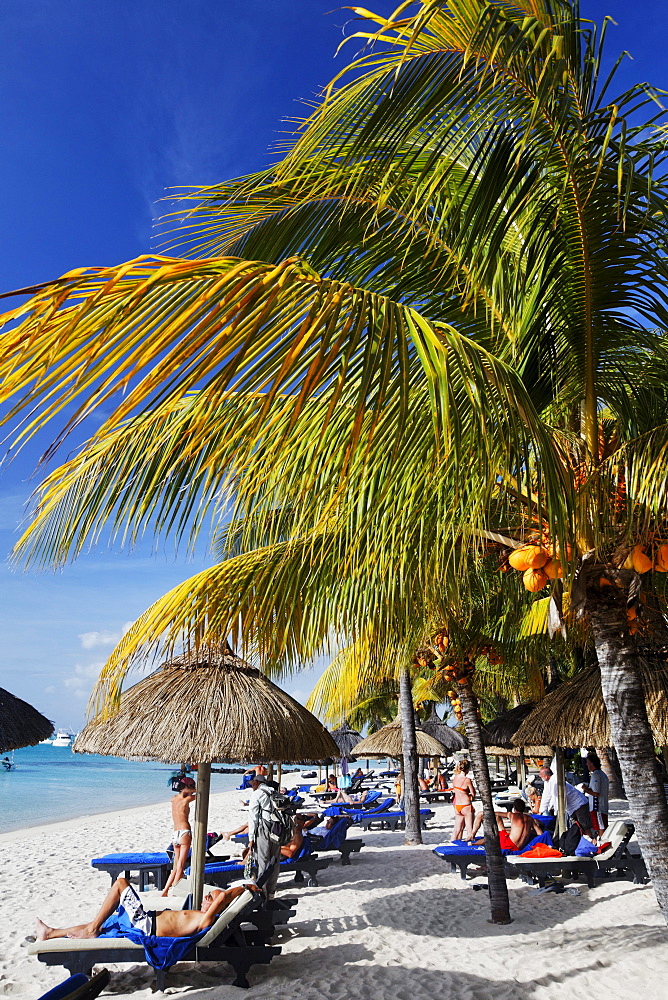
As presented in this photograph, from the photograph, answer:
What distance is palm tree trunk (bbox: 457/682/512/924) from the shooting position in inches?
281

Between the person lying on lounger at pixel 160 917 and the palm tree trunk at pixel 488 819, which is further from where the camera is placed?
the palm tree trunk at pixel 488 819

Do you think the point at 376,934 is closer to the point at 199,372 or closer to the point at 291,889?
the point at 291,889

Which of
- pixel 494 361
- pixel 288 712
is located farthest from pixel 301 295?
pixel 288 712

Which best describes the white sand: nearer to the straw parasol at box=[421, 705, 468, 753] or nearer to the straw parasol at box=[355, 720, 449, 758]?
the straw parasol at box=[355, 720, 449, 758]

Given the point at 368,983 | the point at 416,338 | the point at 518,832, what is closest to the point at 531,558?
the point at 416,338

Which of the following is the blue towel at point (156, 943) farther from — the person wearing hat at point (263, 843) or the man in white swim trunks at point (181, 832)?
the man in white swim trunks at point (181, 832)

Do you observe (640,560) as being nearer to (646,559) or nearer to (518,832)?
(646,559)

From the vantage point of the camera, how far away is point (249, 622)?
4.19m

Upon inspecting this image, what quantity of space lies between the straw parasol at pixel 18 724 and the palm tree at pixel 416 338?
4859 millimetres

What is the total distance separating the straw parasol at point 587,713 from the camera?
7.70 m

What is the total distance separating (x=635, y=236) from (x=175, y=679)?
5834 millimetres

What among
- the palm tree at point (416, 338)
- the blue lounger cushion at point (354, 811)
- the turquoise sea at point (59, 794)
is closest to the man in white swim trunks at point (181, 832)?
the palm tree at point (416, 338)

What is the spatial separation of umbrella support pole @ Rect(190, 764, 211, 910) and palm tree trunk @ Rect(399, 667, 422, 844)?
630 centimetres

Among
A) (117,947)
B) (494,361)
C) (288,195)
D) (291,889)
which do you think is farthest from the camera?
(291,889)
